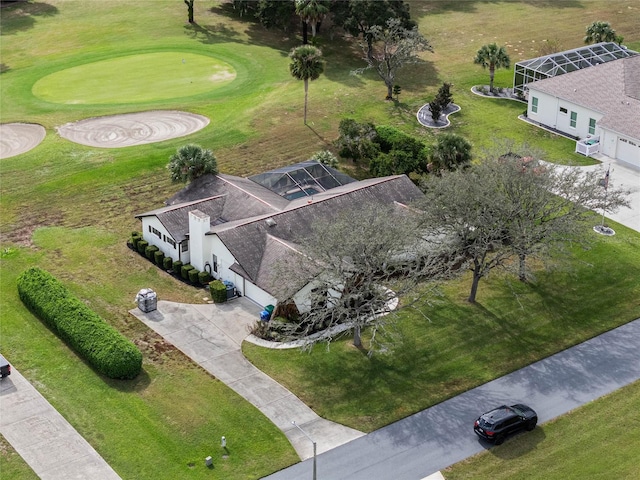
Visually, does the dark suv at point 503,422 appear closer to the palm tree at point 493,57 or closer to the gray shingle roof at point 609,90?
the gray shingle roof at point 609,90

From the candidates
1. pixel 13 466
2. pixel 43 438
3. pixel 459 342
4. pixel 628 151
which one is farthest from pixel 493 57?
pixel 13 466

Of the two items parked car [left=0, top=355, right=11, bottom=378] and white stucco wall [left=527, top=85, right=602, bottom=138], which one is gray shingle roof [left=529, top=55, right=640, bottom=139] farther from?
parked car [left=0, top=355, right=11, bottom=378]

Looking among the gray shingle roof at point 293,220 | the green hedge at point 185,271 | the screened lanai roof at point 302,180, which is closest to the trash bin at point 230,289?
the gray shingle roof at point 293,220

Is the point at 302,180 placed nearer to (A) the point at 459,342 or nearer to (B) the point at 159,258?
(B) the point at 159,258

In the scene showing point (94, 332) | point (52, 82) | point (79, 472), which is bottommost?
point (79, 472)

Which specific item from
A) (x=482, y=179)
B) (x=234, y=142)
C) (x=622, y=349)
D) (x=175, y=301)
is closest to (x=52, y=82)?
(x=234, y=142)

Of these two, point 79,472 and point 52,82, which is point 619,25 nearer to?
point 52,82
